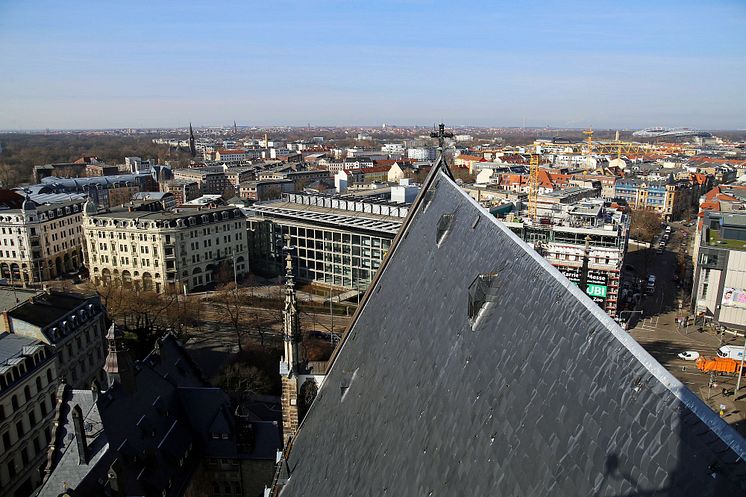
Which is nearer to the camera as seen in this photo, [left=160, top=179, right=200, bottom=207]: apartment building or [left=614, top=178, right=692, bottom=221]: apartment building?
[left=614, top=178, right=692, bottom=221]: apartment building

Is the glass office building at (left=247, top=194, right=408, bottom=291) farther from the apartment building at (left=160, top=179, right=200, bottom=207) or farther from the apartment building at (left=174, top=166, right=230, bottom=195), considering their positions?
the apartment building at (left=174, top=166, right=230, bottom=195)

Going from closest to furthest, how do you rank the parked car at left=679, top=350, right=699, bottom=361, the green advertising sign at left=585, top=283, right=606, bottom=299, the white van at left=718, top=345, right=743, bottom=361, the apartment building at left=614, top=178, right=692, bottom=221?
1. the white van at left=718, top=345, right=743, bottom=361
2. the parked car at left=679, top=350, right=699, bottom=361
3. the green advertising sign at left=585, top=283, right=606, bottom=299
4. the apartment building at left=614, top=178, right=692, bottom=221

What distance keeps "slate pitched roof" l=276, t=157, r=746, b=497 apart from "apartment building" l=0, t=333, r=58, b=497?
27.4 metres

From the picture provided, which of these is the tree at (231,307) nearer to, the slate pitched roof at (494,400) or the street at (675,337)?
the street at (675,337)

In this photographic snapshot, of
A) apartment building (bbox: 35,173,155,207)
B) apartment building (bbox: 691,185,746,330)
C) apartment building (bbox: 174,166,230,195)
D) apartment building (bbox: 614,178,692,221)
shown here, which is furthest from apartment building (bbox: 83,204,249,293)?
apartment building (bbox: 614,178,692,221)

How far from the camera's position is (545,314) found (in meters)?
9.46

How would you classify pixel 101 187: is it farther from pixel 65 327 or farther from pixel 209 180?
pixel 65 327

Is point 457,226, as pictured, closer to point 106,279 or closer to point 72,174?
point 106,279

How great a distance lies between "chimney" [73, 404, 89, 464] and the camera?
23875mm

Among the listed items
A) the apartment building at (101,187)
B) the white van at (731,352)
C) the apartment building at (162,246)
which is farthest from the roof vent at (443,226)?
the apartment building at (101,187)

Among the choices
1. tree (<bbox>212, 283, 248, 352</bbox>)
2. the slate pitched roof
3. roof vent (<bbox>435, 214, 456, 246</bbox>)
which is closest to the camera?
the slate pitched roof

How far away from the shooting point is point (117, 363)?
92.0 ft

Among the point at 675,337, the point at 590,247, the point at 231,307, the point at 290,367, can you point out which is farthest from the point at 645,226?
the point at 290,367

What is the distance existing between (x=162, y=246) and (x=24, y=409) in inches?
1629
